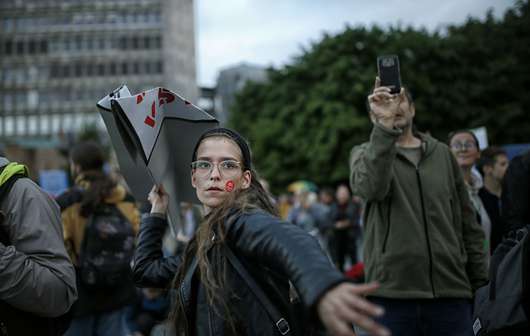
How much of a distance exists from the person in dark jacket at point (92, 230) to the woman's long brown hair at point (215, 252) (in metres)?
2.29

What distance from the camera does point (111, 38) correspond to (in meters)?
80.1

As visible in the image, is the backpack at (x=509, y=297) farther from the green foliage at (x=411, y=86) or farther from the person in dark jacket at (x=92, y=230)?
the green foliage at (x=411, y=86)

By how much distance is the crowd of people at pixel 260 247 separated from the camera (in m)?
2.00

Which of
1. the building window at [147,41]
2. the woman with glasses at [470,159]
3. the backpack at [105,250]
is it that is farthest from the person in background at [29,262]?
the building window at [147,41]

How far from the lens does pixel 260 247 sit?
1931mm

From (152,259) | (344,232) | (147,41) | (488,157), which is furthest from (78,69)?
(152,259)

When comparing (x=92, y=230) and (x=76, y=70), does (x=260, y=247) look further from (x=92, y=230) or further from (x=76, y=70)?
(x=76, y=70)

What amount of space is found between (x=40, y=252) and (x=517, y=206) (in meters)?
2.48

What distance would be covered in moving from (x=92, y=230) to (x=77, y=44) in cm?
8125

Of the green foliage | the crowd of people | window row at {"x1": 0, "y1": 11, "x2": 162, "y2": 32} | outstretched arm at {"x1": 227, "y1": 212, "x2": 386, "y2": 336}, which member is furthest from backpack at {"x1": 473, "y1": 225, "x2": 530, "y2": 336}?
window row at {"x1": 0, "y1": 11, "x2": 162, "y2": 32}

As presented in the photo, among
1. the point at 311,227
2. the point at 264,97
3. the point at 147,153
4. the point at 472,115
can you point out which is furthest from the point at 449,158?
the point at 264,97

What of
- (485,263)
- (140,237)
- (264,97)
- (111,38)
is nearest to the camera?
(140,237)

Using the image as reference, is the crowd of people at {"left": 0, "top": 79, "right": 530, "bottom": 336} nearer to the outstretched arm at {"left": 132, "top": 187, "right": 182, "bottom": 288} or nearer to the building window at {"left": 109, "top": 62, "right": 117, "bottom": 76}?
the outstretched arm at {"left": 132, "top": 187, "right": 182, "bottom": 288}

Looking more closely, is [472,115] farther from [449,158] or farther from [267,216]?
[267,216]
